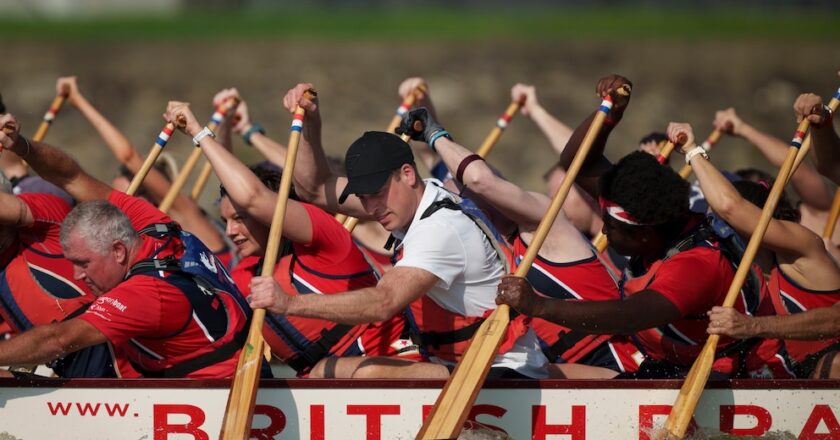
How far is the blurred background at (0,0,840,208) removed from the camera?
57.2 ft

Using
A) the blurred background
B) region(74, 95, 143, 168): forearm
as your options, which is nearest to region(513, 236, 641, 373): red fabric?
region(74, 95, 143, 168): forearm

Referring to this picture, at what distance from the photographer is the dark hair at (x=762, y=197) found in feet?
18.4

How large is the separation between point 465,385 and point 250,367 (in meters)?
0.89

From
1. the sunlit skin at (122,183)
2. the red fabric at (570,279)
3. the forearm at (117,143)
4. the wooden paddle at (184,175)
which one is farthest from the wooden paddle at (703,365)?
the sunlit skin at (122,183)

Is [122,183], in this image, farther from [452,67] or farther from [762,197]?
[452,67]

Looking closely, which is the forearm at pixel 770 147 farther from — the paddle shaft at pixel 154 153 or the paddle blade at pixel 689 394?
the paddle shaft at pixel 154 153

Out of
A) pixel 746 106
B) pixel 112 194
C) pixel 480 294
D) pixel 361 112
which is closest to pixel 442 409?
pixel 480 294

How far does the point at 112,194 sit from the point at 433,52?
13.4 m

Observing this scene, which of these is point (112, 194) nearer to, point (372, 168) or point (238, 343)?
point (238, 343)

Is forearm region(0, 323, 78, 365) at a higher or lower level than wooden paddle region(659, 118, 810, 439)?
lower

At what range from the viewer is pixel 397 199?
16.2 ft

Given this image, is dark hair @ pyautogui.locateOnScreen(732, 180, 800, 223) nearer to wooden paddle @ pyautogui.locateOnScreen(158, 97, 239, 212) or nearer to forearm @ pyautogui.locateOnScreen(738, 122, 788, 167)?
forearm @ pyautogui.locateOnScreen(738, 122, 788, 167)

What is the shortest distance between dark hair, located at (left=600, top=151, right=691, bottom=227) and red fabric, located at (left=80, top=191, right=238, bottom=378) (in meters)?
1.81

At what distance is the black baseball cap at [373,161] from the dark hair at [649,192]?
Result: 0.89 meters
